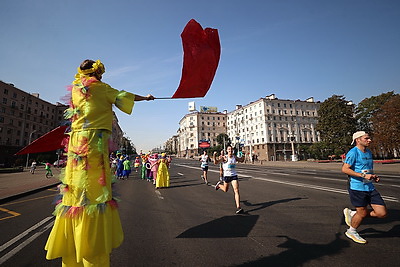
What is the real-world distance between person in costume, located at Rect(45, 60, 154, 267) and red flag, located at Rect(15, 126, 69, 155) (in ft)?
1.95

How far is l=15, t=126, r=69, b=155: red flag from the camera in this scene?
2.54 m

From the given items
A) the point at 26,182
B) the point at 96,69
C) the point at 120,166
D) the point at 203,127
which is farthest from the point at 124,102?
the point at 203,127

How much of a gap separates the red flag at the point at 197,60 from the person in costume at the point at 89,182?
514 mm

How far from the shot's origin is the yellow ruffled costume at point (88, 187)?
175 cm

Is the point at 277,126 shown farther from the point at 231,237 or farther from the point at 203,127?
the point at 231,237

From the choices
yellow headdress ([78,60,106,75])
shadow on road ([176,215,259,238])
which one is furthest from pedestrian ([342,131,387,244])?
yellow headdress ([78,60,106,75])

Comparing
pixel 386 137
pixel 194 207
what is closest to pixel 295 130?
pixel 386 137

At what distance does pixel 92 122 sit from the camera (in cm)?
200

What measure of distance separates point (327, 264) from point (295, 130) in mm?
75270

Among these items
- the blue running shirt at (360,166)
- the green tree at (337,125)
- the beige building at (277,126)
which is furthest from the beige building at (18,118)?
the beige building at (277,126)

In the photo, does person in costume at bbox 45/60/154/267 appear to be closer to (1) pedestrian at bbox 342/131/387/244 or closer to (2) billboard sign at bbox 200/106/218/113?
(1) pedestrian at bbox 342/131/387/244

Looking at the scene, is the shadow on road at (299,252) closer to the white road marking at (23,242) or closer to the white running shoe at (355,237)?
the white running shoe at (355,237)

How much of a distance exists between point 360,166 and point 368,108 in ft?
187

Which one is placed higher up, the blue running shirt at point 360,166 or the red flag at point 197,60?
the red flag at point 197,60
